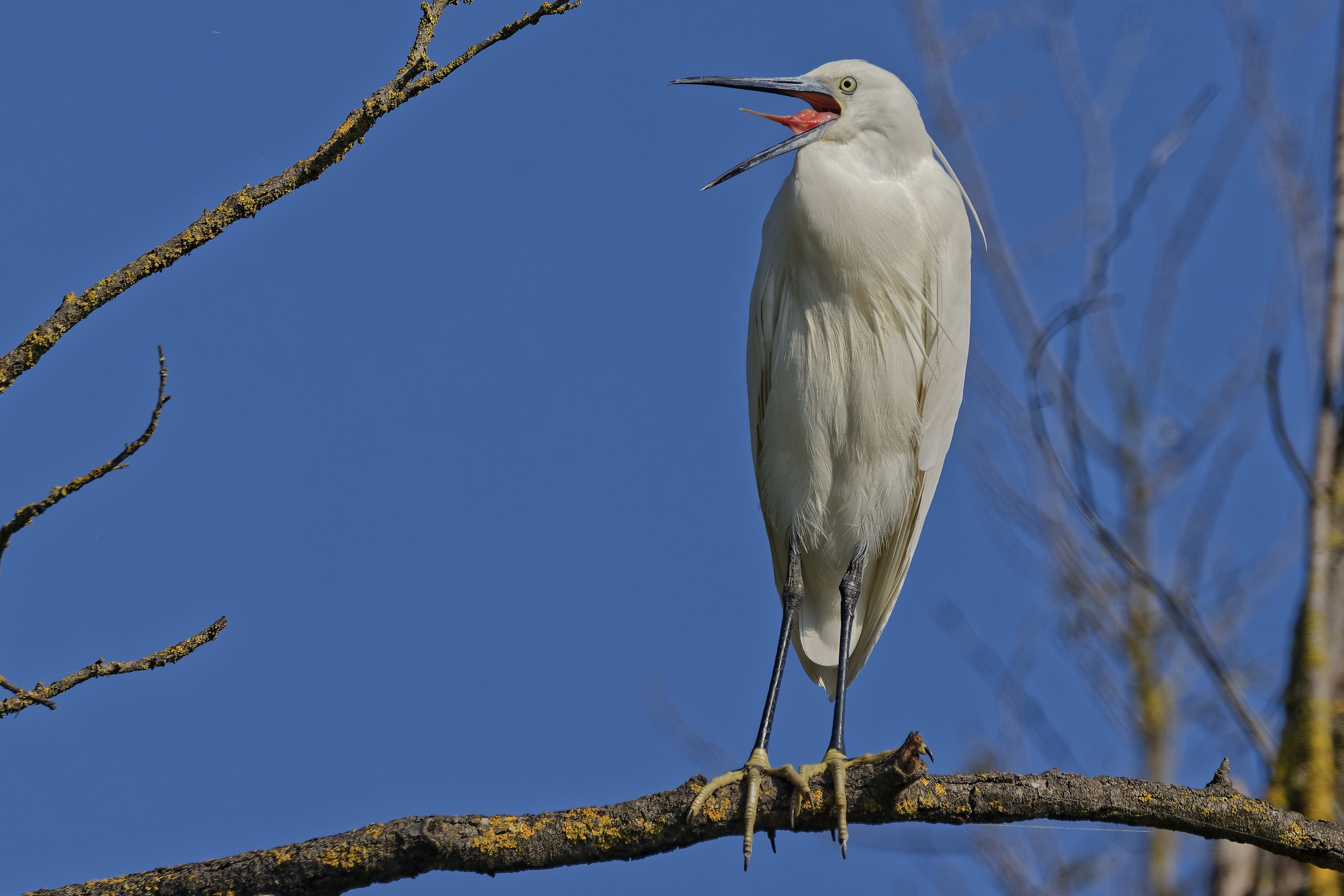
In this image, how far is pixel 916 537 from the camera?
15.2 ft

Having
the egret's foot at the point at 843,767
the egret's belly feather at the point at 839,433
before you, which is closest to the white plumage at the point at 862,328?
the egret's belly feather at the point at 839,433

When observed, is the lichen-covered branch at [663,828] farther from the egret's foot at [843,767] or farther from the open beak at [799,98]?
the open beak at [799,98]

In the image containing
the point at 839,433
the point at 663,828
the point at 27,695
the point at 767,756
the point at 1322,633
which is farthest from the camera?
the point at 839,433

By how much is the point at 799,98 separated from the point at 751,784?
2.58m

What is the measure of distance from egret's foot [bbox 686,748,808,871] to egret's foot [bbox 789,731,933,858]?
0.09 feet

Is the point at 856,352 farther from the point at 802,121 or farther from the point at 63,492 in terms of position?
the point at 63,492

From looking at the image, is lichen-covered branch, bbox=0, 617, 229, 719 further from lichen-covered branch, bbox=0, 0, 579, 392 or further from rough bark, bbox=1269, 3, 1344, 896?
rough bark, bbox=1269, 3, 1344, 896

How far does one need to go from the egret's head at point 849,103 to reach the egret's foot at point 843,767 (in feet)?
7.13

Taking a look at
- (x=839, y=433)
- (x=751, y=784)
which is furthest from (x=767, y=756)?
(x=839, y=433)

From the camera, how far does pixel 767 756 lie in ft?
11.4

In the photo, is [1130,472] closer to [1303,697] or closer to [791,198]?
[1303,697]

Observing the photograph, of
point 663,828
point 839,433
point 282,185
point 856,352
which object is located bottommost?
point 663,828

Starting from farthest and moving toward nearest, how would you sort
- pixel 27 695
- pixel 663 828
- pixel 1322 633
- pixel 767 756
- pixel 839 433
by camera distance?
1. pixel 839 433
2. pixel 1322 633
3. pixel 767 756
4. pixel 663 828
5. pixel 27 695

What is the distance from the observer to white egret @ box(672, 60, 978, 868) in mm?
4270
